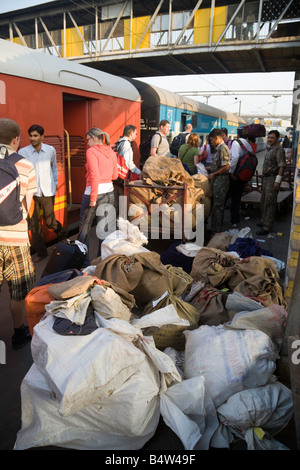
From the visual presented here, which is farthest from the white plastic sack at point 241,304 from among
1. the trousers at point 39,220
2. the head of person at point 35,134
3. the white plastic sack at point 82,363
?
the head of person at point 35,134

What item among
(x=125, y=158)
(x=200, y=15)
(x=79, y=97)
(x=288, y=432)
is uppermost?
(x=200, y=15)

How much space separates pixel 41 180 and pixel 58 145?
927 millimetres

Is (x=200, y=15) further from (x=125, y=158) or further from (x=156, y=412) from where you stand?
(x=156, y=412)

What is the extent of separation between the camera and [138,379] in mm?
2037

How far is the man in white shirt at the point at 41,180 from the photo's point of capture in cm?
468

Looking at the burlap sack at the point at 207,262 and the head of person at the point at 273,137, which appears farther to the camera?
the head of person at the point at 273,137

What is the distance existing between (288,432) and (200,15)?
57.5 feet

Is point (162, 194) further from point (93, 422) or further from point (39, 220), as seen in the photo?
point (93, 422)

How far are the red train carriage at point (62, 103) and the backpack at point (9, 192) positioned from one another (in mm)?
2164

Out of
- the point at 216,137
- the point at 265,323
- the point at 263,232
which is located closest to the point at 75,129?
the point at 216,137

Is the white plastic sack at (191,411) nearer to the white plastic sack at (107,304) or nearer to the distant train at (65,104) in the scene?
the white plastic sack at (107,304)

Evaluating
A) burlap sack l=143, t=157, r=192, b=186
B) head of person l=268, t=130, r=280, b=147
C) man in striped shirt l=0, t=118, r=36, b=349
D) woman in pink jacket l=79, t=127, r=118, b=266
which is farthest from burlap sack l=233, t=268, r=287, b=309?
head of person l=268, t=130, r=280, b=147
